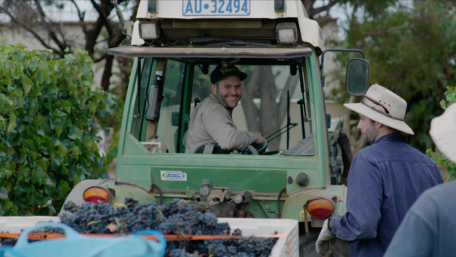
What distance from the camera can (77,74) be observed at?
5.43m

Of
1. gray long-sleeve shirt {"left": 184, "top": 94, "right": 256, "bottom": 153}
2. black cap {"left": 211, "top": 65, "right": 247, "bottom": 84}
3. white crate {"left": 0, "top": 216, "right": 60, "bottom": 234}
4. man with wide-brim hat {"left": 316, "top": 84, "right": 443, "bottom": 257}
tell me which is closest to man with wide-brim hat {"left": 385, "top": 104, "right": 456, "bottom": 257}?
man with wide-brim hat {"left": 316, "top": 84, "right": 443, "bottom": 257}

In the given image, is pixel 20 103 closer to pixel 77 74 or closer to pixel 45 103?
pixel 45 103

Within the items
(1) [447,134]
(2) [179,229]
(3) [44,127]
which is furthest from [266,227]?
(3) [44,127]

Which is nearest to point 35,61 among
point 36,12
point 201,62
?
point 201,62

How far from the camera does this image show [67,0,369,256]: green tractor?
343cm

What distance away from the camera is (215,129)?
12.8ft

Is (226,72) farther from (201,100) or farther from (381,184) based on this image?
(381,184)

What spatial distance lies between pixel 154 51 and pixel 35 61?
5.58 feet

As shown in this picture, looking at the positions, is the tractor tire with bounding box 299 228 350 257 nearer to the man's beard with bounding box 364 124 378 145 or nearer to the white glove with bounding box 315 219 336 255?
the white glove with bounding box 315 219 336 255

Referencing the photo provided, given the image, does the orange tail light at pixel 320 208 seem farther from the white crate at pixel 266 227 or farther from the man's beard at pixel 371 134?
the white crate at pixel 266 227

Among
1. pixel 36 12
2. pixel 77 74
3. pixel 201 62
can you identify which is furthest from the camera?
pixel 36 12

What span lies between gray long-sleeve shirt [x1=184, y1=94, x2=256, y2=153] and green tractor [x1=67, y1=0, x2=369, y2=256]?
0.09 metres

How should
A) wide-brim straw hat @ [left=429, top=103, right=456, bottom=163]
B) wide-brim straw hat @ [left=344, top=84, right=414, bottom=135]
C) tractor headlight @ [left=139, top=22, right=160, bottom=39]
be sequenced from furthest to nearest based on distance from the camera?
tractor headlight @ [left=139, top=22, right=160, bottom=39]
wide-brim straw hat @ [left=344, top=84, right=414, bottom=135]
wide-brim straw hat @ [left=429, top=103, right=456, bottom=163]

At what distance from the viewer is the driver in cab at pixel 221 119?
3842mm
